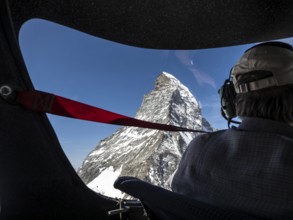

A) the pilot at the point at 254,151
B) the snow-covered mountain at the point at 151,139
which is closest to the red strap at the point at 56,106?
the pilot at the point at 254,151

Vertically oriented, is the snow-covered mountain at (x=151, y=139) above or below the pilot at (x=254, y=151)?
above

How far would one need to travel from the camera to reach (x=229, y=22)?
1.44 meters

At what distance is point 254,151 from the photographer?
66cm

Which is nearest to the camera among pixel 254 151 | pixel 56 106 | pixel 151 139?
pixel 254 151

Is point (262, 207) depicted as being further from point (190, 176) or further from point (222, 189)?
point (190, 176)

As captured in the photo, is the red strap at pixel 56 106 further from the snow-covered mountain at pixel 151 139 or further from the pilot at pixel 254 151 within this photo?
the snow-covered mountain at pixel 151 139

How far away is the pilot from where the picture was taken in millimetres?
592

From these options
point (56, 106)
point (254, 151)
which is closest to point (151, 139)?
point (56, 106)

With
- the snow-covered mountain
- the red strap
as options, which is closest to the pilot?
the red strap

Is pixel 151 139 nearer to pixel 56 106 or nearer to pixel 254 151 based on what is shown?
pixel 56 106

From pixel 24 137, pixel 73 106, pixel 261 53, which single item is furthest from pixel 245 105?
pixel 24 137

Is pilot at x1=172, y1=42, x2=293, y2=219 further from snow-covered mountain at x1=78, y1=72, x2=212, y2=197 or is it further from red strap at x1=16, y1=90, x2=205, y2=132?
snow-covered mountain at x1=78, y1=72, x2=212, y2=197

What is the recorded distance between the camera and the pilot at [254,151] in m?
0.59

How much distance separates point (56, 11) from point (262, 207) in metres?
1.05
